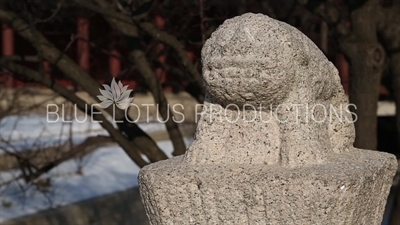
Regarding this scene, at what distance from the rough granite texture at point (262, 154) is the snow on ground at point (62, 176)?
3385 mm

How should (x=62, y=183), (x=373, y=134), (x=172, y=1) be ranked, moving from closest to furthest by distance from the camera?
(x=373, y=134), (x=172, y=1), (x=62, y=183)

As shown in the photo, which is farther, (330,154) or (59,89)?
(59,89)

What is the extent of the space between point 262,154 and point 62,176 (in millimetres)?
5064

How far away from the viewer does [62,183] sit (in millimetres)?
7082

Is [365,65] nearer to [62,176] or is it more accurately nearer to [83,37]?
[83,37]

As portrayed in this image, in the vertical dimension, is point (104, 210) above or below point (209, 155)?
below

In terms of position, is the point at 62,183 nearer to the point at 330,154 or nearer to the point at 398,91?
the point at 398,91

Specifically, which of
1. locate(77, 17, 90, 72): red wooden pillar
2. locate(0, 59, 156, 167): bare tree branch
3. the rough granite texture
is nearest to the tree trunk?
locate(0, 59, 156, 167): bare tree branch

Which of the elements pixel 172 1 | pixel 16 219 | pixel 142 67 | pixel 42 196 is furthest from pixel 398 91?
pixel 42 196

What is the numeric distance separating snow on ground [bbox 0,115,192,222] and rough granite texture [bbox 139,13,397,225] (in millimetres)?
3385

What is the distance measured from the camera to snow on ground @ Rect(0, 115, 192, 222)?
6324 millimetres

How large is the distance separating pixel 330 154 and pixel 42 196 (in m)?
4.49

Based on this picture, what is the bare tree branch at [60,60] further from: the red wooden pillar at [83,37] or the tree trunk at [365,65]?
the tree trunk at [365,65]

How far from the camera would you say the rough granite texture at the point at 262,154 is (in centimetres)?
238
